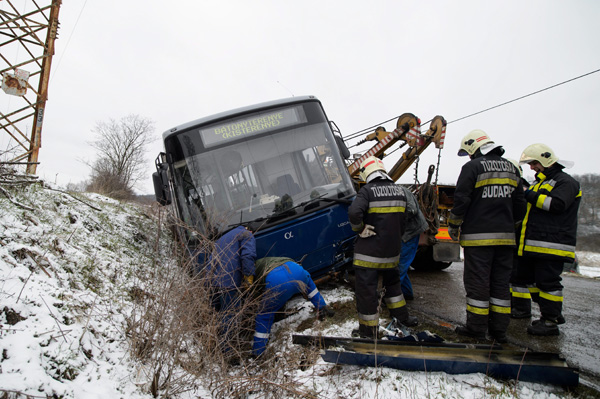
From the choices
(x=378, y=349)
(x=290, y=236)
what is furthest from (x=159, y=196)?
(x=378, y=349)

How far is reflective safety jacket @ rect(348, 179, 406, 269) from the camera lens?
331cm

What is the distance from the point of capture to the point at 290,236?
163 inches

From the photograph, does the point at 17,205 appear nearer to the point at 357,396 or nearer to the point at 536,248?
the point at 357,396

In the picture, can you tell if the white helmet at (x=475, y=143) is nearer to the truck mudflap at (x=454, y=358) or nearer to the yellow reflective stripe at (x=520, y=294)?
the yellow reflective stripe at (x=520, y=294)

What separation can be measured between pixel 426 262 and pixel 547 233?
3995 millimetres

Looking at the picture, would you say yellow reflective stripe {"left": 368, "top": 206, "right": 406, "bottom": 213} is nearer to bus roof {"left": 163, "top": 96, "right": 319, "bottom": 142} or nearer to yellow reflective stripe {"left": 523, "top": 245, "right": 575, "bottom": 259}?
yellow reflective stripe {"left": 523, "top": 245, "right": 575, "bottom": 259}

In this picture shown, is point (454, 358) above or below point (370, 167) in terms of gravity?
below

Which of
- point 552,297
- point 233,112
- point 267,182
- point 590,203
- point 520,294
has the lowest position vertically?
point 590,203

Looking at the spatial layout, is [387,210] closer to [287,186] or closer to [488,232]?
[488,232]

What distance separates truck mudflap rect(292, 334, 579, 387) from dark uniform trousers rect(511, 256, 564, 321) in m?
0.98

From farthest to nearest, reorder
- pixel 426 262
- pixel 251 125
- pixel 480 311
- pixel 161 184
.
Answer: pixel 426 262 < pixel 161 184 < pixel 251 125 < pixel 480 311

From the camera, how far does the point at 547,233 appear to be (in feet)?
11.3

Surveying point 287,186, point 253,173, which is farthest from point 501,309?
point 253,173

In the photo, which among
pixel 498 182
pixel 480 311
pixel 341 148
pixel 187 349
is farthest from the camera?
pixel 341 148
